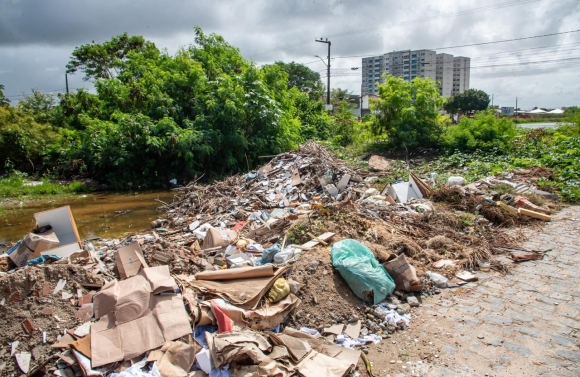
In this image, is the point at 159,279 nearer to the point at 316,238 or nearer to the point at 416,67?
the point at 316,238

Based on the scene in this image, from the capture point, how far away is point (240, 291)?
3854 millimetres

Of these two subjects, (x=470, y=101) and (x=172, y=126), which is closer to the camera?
(x=172, y=126)

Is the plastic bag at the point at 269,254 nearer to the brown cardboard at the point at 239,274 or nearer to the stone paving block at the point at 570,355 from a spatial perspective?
the brown cardboard at the point at 239,274

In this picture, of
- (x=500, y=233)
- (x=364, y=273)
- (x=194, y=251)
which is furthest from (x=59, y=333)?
(x=500, y=233)

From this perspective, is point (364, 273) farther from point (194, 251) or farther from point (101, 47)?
point (101, 47)

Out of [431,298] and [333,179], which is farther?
[333,179]

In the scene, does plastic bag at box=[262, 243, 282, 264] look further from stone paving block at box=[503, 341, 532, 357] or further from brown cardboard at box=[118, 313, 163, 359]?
stone paving block at box=[503, 341, 532, 357]

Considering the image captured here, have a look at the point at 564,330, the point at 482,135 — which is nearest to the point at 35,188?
the point at 564,330

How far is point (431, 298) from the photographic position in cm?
445

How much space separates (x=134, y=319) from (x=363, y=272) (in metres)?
2.27

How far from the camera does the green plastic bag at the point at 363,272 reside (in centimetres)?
416

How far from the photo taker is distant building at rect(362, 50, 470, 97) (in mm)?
37344

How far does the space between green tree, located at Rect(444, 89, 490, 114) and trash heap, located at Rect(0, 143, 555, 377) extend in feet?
167

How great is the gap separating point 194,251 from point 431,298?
3.02 meters
